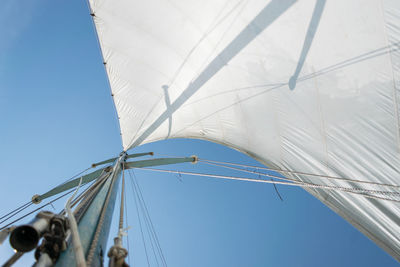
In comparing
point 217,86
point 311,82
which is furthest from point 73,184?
point 311,82

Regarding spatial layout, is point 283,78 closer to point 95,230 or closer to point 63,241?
point 95,230

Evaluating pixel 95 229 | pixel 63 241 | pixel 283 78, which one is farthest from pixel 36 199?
pixel 283 78

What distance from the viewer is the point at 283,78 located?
11.7 feet

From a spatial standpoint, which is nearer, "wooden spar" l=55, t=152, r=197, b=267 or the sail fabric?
"wooden spar" l=55, t=152, r=197, b=267

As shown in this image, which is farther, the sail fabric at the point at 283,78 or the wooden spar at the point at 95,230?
the sail fabric at the point at 283,78

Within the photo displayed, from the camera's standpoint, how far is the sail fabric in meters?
2.85

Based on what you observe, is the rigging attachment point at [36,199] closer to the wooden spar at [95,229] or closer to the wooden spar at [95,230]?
A: the wooden spar at [95,230]

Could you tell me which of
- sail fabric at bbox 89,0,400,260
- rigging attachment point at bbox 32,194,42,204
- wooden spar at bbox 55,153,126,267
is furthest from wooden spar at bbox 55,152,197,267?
sail fabric at bbox 89,0,400,260

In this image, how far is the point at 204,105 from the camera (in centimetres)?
486


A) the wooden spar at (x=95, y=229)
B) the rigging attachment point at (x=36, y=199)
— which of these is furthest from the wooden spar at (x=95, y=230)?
the rigging attachment point at (x=36, y=199)

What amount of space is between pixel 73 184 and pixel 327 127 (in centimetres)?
456


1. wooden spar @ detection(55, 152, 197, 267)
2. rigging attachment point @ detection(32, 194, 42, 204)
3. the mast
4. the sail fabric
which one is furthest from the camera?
rigging attachment point @ detection(32, 194, 42, 204)

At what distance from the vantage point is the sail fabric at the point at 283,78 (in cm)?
285

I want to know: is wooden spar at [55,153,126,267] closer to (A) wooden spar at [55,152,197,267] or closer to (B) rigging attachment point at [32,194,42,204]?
(A) wooden spar at [55,152,197,267]
